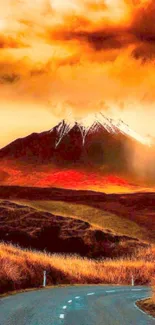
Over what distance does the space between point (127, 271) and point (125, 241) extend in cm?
1999

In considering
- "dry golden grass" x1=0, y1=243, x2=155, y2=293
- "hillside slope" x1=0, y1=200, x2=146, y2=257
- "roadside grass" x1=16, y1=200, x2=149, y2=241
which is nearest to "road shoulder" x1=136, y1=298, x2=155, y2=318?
"dry golden grass" x1=0, y1=243, x2=155, y2=293

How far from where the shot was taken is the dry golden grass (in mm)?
39125

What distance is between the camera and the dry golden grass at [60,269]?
39125mm

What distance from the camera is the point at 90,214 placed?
307ft

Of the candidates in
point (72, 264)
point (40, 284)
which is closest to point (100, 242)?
point (72, 264)

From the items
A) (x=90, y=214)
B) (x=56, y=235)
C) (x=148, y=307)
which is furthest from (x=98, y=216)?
(x=148, y=307)

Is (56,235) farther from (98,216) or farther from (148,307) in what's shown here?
(148,307)

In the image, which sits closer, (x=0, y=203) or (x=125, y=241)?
(x=125, y=241)

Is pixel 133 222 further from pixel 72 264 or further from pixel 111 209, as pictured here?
pixel 72 264

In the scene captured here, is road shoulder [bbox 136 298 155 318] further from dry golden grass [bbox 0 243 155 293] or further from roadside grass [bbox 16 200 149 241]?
roadside grass [bbox 16 200 149 241]

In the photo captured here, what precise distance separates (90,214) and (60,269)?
42684 millimetres

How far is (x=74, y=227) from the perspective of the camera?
88.8 metres

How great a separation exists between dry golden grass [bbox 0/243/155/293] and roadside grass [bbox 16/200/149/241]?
35.8 ft

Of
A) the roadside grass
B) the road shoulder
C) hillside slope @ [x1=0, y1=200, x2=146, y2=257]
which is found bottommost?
the road shoulder
